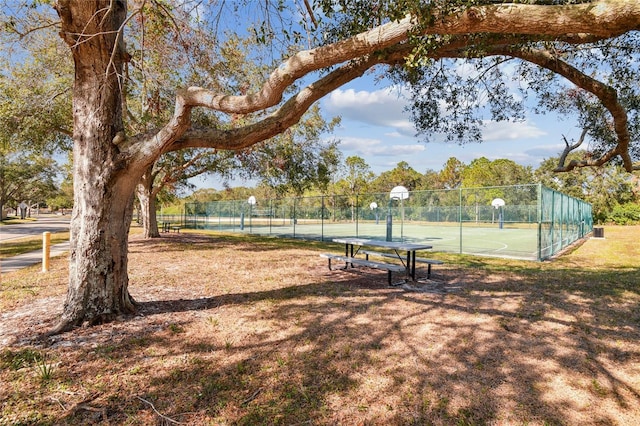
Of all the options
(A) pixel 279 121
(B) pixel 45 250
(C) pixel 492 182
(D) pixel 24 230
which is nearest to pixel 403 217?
(B) pixel 45 250

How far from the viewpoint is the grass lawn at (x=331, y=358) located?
2.96 m

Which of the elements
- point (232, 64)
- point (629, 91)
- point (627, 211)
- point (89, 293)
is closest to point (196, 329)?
point (89, 293)

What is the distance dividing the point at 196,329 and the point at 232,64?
670 centimetres

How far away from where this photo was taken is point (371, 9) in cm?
520

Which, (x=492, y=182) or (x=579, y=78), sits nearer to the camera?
(x=579, y=78)

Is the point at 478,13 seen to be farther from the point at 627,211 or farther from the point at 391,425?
the point at 627,211

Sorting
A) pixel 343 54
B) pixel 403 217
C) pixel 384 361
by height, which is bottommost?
pixel 384 361

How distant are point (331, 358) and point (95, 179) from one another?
3.86 meters

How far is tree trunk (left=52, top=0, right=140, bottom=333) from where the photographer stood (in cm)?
482

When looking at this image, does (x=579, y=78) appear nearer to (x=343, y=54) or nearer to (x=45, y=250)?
(x=343, y=54)

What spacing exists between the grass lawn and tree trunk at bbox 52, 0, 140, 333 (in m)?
0.52

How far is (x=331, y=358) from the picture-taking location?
3.93m

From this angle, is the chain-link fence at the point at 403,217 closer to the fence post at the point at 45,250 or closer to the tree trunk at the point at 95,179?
the fence post at the point at 45,250

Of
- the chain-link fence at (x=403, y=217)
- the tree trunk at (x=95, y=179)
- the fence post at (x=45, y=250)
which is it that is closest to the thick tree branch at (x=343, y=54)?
the tree trunk at (x=95, y=179)
